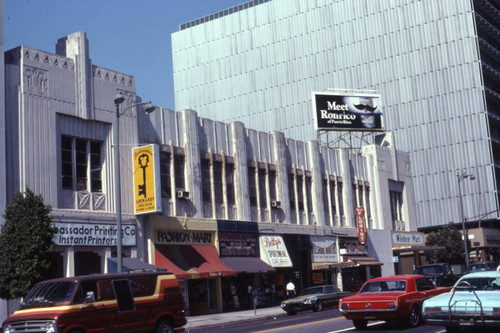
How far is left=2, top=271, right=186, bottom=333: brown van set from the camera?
53.0 feet

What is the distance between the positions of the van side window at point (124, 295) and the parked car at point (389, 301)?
6117 millimetres

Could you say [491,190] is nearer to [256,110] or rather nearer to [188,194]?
[256,110]

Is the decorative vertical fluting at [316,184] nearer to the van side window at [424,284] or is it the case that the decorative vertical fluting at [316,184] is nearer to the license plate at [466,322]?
the van side window at [424,284]

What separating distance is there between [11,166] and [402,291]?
1767 centimetres

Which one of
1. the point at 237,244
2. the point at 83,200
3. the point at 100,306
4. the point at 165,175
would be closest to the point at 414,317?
the point at 100,306

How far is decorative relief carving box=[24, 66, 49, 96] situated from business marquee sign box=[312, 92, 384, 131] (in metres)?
29.1

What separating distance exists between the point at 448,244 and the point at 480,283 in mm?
56267

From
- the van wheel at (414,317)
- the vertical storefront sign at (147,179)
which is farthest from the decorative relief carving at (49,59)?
the van wheel at (414,317)

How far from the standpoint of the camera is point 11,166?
29375 millimetres

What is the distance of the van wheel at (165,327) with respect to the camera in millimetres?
18500

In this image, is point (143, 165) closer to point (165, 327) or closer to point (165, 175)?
point (165, 175)

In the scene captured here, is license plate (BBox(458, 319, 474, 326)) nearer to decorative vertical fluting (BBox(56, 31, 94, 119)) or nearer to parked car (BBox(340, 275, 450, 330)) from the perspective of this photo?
parked car (BBox(340, 275, 450, 330))

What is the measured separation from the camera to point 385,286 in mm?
20656

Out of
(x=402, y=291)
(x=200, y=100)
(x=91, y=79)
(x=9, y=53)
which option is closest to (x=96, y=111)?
(x=91, y=79)
